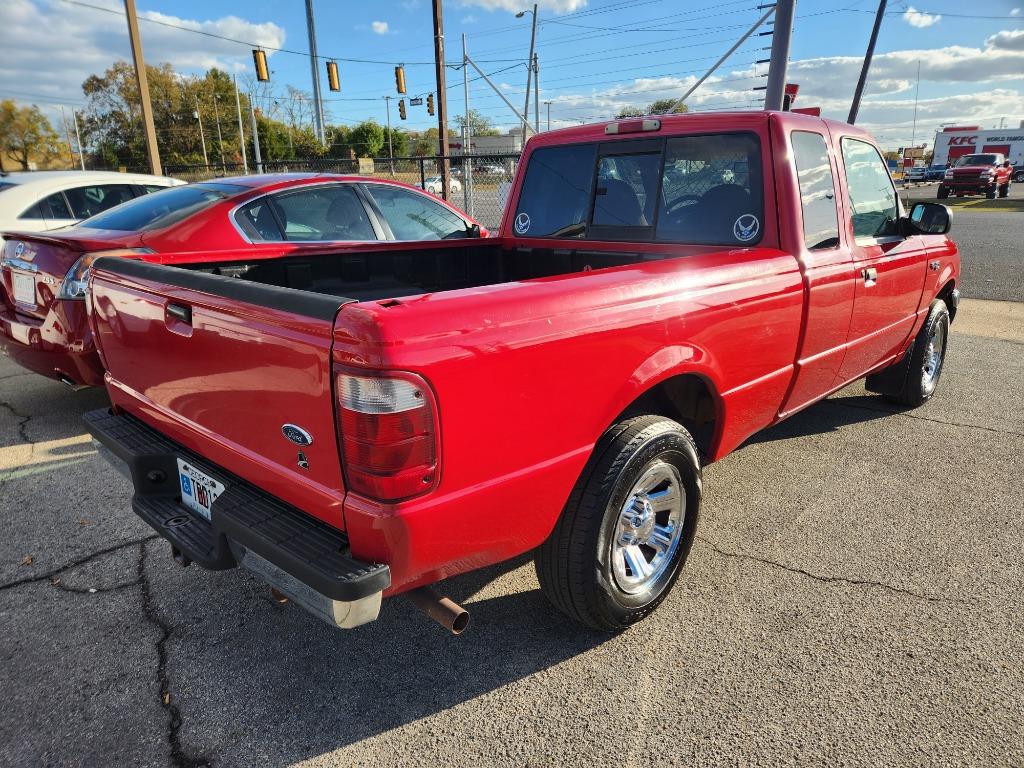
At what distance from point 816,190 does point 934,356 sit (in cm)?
273

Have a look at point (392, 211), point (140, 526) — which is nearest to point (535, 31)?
point (392, 211)

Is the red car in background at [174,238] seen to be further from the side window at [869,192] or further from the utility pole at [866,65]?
the utility pole at [866,65]

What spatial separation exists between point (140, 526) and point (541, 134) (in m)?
3.18

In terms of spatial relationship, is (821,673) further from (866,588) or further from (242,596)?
(242,596)

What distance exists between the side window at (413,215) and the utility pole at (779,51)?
6.05 m

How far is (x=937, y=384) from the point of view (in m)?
5.62

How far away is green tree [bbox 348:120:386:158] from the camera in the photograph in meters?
66.2

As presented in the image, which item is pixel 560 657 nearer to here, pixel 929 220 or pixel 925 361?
pixel 929 220

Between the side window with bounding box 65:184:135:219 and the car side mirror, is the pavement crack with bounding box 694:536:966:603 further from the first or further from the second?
the side window with bounding box 65:184:135:219

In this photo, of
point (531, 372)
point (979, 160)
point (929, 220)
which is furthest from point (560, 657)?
point (979, 160)

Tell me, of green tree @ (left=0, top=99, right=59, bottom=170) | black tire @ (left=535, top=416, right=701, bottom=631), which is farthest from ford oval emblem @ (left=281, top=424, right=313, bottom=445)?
green tree @ (left=0, top=99, right=59, bottom=170)

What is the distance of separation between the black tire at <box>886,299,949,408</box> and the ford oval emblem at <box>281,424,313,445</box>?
460 centimetres

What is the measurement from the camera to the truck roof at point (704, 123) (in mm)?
3242

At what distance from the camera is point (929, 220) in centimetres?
425
